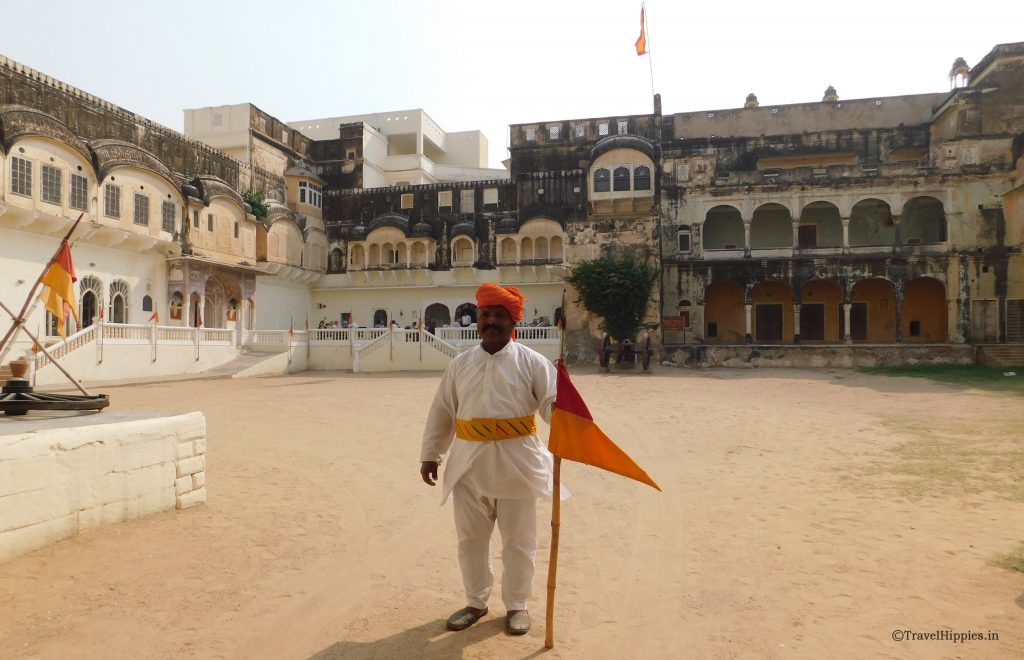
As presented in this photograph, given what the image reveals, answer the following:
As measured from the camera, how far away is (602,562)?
15.6 ft

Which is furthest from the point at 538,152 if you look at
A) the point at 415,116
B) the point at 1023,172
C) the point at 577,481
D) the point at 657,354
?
the point at 577,481

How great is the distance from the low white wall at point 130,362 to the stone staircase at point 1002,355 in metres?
26.3

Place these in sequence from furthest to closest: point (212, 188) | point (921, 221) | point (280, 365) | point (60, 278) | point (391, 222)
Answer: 1. point (391, 222)
2. point (921, 221)
3. point (212, 188)
4. point (280, 365)
5. point (60, 278)

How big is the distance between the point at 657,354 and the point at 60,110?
22614 mm

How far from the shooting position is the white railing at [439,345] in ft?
72.5

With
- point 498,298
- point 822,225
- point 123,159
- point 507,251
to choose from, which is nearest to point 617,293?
point 507,251

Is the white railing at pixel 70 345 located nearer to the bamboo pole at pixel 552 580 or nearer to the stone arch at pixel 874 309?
the bamboo pole at pixel 552 580

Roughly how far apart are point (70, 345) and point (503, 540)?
18280 millimetres

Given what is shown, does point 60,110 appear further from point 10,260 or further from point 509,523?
point 509,523

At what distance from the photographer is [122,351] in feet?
59.7

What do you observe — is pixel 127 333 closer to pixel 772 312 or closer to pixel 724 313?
pixel 724 313

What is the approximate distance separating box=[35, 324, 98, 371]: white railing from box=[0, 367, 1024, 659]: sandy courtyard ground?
10794 millimetres

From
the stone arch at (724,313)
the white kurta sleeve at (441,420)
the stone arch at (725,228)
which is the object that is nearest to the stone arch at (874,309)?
the stone arch at (724,313)

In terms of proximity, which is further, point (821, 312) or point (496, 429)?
point (821, 312)
